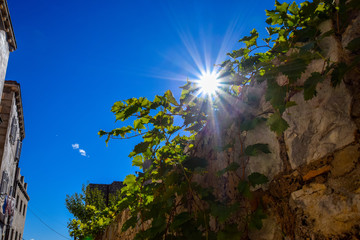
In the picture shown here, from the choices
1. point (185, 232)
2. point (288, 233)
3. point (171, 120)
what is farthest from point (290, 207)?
point (171, 120)

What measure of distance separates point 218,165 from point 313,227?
89cm

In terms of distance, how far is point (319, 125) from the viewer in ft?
3.69

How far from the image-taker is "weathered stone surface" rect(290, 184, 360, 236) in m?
0.96

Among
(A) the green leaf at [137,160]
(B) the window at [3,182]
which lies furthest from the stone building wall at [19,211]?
(A) the green leaf at [137,160]

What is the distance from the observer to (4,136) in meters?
15.2

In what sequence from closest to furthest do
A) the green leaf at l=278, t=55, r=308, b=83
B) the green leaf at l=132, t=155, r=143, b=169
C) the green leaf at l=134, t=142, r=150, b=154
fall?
the green leaf at l=278, t=55, r=308, b=83 → the green leaf at l=134, t=142, r=150, b=154 → the green leaf at l=132, t=155, r=143, b=169

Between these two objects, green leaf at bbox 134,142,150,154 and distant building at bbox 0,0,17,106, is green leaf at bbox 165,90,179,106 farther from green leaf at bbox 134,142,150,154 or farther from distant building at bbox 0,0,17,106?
distant building at bbox 0,0,17,106

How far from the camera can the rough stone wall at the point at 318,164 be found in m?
0.99

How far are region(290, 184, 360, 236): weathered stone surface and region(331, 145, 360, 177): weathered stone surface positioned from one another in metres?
0.08

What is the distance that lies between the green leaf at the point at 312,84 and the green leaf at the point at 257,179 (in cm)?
43

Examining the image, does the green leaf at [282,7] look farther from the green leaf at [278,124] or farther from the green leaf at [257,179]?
the green leaf at [257,179]

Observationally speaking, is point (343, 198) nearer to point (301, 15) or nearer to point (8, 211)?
point (301, 15)

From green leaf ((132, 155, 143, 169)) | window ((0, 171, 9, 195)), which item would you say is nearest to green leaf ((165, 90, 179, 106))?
green leaf ((132, 155, 143, 169))

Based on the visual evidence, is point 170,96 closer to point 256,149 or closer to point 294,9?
point 256,149
